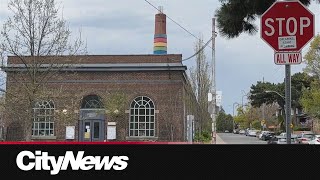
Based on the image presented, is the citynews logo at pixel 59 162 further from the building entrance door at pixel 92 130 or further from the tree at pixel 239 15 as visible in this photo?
the building entrance door at pixel 92 130

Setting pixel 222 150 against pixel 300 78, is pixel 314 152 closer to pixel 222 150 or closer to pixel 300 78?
pixel 222 150

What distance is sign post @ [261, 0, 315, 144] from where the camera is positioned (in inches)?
250

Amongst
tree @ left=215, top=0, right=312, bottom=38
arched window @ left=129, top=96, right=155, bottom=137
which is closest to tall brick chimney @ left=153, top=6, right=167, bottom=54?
arched window @ left=129, top=96, right=155, bottom=137

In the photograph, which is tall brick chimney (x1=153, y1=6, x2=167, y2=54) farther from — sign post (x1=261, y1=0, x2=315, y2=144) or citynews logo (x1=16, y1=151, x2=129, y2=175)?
citynews logo (x1=16, y1=151, x2=129, y2=175)

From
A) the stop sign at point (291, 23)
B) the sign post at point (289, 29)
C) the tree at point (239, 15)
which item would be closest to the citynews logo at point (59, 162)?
the sign post at point (289, 29)

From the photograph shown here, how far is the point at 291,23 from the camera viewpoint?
251 inches

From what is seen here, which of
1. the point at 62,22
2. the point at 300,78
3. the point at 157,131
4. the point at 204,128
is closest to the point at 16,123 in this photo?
the point at 157,131

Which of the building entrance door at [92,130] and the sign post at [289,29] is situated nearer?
the sign post at [289,29]

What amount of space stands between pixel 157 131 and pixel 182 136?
2.27 m

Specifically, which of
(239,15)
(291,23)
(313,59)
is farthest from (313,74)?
(291,23)

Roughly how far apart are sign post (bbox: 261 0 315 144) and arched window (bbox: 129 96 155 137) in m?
37.2

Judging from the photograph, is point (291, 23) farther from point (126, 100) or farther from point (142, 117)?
point (142, 117)

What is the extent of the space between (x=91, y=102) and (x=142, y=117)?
494 centimetres

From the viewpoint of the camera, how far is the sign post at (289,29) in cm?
634
